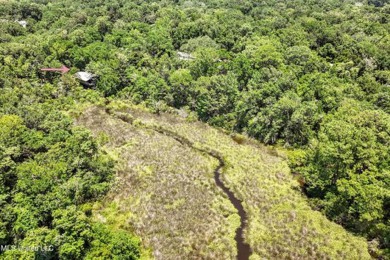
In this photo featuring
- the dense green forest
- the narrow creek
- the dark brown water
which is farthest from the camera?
the narrow creek

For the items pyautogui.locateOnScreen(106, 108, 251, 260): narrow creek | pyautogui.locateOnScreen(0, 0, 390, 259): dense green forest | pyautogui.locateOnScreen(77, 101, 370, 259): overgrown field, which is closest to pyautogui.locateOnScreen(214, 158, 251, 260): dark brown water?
pyautogui.locateOnScreen(106, 108, 251, 260): narrow creek

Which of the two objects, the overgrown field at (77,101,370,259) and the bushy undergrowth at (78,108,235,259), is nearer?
the overgrown field at (77,101,370,259)

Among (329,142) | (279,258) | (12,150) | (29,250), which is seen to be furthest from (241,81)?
(29,250)

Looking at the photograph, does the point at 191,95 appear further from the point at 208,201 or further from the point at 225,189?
the point at 208,201

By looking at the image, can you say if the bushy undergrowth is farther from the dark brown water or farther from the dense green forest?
the dense green forest

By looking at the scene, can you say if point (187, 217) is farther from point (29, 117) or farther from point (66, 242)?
point (29, 117)

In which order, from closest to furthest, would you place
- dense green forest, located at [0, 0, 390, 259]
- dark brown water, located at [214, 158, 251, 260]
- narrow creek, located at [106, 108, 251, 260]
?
dense green forest, located at [0, 0, 390, 259] < dark brown water, located at [214, 158, 251, 260] < narrow creek, located at [106, 108, 251, 260]
